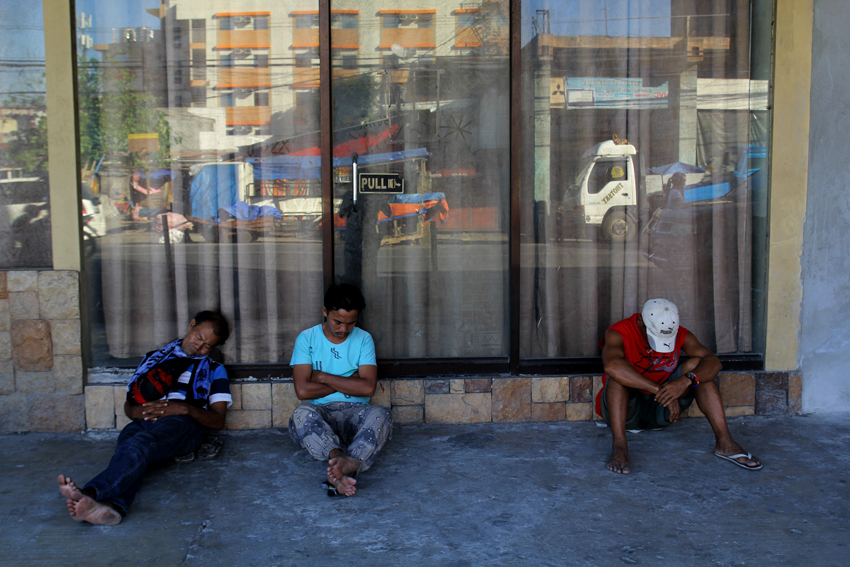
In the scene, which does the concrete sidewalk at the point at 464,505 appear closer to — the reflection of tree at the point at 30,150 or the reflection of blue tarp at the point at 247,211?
the reflection of blue tarp at the point at 247,211

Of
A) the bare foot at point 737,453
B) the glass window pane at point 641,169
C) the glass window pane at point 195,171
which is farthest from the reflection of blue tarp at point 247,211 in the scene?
→ the bare foot at point 737,453

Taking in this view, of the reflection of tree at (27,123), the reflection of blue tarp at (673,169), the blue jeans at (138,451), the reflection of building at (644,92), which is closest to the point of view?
the blue jeans at (138,451)

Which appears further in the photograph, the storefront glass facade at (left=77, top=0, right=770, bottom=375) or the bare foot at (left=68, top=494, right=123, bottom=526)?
the storefront glass facade at (left=77, top=0, right=770, bottom=375)

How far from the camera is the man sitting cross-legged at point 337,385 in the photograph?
3453 mm

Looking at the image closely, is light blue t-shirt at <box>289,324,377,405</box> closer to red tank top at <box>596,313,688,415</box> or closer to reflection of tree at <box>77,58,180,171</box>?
red tank top at <box>596,313,688,415</box>

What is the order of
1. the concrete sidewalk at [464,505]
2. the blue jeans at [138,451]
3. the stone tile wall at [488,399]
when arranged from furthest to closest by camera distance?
the stone tile wall at [488,399], the blue jeans at [138,451], the concrete sidewalk at [464,505]

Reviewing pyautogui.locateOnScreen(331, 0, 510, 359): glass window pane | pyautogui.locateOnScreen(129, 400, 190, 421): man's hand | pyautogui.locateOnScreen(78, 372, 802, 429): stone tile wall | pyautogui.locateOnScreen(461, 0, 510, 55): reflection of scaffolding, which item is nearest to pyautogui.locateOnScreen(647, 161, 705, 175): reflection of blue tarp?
pyautogui.locateOnScreen(331, 0, 510, 359): glass window pane

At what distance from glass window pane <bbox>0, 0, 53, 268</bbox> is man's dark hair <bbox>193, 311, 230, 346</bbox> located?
1039 mm

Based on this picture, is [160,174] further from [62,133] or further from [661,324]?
[661,324]

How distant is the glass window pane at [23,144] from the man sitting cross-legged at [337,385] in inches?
70.6

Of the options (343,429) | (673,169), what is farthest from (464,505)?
(673,169)

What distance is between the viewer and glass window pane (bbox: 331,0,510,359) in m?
4.19

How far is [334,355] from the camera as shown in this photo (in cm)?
381

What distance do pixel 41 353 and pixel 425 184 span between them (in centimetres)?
262
